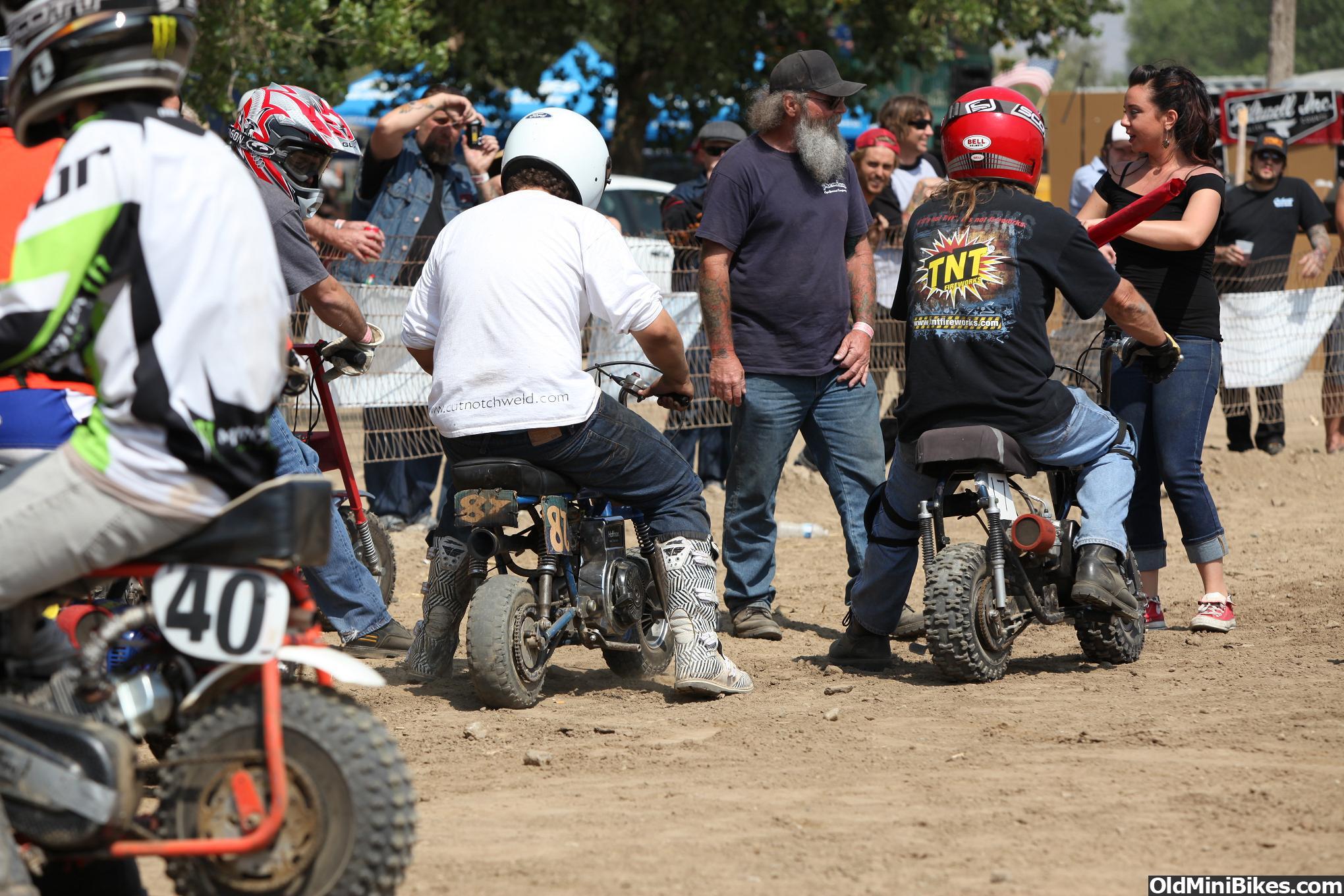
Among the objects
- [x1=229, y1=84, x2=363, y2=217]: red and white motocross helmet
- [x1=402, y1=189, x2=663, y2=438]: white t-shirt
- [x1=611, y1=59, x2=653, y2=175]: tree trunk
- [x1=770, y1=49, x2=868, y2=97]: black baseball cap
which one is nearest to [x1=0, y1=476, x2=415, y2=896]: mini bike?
[x1=402, y1=189, x2=663, y2=438]: white t-shirt

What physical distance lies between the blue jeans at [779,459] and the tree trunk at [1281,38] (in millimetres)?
19753

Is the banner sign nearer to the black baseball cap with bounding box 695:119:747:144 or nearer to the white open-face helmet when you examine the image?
the black baseball cap with bounding box 695:119:747:144

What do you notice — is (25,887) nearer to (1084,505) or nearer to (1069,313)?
(1084,505)

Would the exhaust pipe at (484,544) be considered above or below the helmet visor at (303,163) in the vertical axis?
below

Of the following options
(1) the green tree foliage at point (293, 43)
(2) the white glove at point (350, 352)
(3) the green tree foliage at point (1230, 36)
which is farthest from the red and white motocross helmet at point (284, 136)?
(3) the green tree foliage at point (1230, 36)

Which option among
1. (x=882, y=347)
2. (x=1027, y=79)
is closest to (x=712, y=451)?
(x=882, y=347)

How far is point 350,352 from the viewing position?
6.59m

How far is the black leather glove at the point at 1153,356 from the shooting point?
6.19 meters

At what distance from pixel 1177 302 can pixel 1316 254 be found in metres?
5.87

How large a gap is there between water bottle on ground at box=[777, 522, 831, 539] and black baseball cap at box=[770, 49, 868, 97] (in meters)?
3.40

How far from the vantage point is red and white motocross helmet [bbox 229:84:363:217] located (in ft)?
19.9

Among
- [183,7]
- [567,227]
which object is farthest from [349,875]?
[567,227]

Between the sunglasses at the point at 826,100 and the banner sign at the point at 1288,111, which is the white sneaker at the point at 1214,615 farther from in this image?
the banner sign at the point at 1288,111

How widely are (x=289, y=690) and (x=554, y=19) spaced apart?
1630cm
